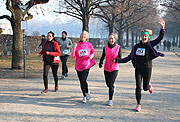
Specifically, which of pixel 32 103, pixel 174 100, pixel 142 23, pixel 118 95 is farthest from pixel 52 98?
pixel 142 23

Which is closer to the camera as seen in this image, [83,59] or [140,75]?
[140,75]

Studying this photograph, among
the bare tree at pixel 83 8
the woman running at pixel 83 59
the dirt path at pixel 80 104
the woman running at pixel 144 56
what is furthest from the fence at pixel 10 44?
the woman running at pixel 144 56

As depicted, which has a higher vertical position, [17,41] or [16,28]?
[16,28]

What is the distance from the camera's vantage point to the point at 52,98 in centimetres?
670

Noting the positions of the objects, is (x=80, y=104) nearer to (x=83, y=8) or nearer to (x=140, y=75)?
(x=140, y=75)

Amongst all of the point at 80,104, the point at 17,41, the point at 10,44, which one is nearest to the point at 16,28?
the point at 17,41

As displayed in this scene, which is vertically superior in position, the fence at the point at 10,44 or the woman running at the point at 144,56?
the fence at the point at 10,44

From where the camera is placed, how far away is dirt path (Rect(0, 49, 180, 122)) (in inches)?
198

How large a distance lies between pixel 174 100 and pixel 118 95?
1.51 metres

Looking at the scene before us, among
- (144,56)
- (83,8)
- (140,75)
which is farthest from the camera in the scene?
(83,8)

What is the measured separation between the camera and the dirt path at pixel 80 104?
16.5 ft

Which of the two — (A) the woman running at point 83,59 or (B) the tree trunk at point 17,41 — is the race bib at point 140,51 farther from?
(B) the tree trunk at point 17,41

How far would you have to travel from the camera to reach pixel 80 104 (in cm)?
612

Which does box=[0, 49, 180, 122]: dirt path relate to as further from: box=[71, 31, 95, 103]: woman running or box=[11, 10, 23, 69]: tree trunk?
box=[11, 10, 23, 69]: tree trunk
